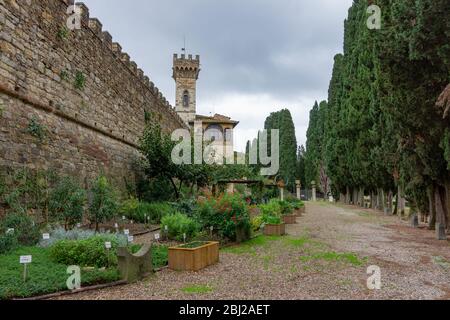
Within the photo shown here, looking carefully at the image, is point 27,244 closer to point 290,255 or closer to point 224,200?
point 224,200

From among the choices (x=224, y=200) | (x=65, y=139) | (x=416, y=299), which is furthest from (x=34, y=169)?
(x=416, y=299)

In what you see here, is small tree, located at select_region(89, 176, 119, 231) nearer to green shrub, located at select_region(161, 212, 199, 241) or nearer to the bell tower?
green shrub, located at select_region(161, 212, 199, 241)

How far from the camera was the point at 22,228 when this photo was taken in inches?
284

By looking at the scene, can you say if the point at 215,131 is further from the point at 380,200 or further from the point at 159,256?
the point at 159,256

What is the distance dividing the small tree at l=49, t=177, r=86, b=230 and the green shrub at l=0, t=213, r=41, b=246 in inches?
40.3

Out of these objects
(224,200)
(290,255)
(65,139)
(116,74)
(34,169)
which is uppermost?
(116,74)

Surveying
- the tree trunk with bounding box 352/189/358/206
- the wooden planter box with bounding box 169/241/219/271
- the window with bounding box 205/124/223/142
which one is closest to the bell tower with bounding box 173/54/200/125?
the window with bounding box 205/124/223/142

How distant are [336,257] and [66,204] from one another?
20.2 feet

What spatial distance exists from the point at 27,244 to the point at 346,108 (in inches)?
983

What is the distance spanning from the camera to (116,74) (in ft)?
49.0

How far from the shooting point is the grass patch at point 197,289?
5.12 m

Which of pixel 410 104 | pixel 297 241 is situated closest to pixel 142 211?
pixel 297 241

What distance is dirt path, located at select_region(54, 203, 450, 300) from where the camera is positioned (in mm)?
5020

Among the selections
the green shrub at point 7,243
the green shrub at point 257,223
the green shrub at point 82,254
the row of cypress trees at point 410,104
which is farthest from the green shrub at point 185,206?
the row of cypress trees at point 410,104
